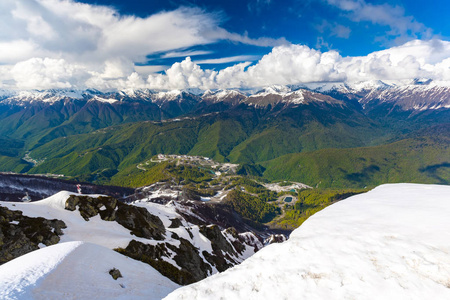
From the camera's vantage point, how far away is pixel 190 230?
95125 mm

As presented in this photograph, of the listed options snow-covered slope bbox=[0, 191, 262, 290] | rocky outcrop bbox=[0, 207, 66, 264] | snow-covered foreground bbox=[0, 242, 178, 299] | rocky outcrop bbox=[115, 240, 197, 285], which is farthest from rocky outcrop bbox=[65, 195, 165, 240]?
snow-covered foreground bbox=[0, 242, 178, 299]

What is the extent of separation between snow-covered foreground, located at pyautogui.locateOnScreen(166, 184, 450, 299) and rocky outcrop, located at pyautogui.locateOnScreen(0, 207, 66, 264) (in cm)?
4854

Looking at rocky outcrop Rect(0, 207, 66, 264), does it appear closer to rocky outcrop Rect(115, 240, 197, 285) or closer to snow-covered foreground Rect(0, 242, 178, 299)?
rocky outcrop Rect(115, 240, 197, 285)

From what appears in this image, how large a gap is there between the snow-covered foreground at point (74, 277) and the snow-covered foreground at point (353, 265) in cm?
1512

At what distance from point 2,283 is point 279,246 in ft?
79.2

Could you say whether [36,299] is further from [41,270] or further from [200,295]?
[200,295]

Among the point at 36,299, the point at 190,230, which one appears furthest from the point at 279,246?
the point at 190,230

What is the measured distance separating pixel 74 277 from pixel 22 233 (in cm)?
3504

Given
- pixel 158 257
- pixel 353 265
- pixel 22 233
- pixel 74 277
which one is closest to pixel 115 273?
pixel 74 277

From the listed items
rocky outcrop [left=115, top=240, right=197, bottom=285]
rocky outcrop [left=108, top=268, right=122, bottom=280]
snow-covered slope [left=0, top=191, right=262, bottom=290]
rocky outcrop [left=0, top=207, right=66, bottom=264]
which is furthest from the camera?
snow-covered slope [left=0, top=191, right=262, bottom=290]

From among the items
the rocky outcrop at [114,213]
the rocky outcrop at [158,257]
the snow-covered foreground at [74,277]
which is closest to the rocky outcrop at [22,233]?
the rocky outcrop at [114,213]

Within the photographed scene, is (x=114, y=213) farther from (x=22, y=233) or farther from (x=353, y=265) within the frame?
(x=353, y=265)

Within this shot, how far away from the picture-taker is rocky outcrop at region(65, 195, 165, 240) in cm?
6397

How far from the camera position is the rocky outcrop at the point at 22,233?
4188cm
